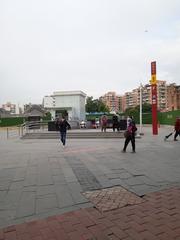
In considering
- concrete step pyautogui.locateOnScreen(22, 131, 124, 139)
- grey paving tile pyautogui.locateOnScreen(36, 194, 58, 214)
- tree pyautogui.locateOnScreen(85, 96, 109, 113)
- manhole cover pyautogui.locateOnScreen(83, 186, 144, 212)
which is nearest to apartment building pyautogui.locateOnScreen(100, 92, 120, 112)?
tree pyautogui.locateOnScreen(85, 96, 109, 113)

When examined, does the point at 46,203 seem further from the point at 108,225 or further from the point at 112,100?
the point at 112,100

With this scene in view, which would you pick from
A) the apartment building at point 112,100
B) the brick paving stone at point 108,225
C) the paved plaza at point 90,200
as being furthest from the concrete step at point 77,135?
the apartment building at point 112,100

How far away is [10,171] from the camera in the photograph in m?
8.15

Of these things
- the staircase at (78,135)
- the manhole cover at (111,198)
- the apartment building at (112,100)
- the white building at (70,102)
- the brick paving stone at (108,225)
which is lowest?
the brick paving stone at (108,225)

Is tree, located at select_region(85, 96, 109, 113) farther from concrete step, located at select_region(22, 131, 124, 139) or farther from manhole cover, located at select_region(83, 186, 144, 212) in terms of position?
manhole cover, located at select_region(83, 186, 144, 212)

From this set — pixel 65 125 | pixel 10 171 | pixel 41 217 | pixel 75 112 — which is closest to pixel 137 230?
pixel 41 217

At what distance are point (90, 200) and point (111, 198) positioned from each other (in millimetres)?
431

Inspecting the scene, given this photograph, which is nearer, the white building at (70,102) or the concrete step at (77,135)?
the concrete step at (77,135)

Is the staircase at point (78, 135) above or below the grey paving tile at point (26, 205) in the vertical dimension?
above

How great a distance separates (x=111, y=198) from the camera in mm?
5402

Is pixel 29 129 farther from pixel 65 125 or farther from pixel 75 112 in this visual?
pixel 75 112

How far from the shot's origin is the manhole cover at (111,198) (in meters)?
4.98

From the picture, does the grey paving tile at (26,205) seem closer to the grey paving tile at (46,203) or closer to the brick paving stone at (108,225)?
the grey paving tile at (46,203)

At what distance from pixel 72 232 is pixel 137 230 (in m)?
0.95
